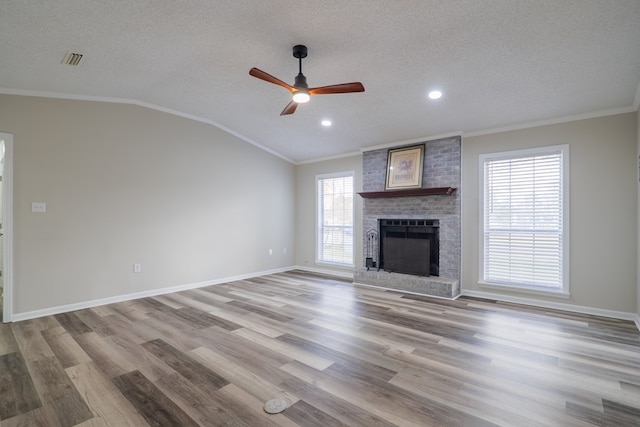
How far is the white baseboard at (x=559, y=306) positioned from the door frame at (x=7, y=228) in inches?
248

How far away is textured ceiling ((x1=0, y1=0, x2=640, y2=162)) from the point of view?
2.69 metres

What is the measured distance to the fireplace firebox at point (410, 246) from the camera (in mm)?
5461

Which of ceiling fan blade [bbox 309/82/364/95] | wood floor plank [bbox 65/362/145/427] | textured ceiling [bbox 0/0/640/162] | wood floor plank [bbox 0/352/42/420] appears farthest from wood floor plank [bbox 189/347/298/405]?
textured ceiling [bbox 0/0/640/162]

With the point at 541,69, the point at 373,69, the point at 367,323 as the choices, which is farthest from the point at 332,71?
the point at 367,323

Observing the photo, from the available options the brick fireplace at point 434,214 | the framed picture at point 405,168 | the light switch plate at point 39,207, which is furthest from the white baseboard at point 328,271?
the light switch plate at point 39,207

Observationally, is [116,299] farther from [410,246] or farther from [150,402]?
[410,246]

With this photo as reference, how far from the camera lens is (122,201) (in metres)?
4.85

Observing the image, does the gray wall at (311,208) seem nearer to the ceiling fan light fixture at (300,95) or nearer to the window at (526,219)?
the window at (526,219)

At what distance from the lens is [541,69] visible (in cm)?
335

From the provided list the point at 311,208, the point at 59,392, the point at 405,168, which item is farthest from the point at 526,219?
the point at 59,392

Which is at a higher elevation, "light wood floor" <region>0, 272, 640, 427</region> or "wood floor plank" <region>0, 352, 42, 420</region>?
"light wood floor" <region>0, 272, 640, 427</region>

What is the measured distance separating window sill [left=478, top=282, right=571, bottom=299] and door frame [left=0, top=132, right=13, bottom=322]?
21.3 ft

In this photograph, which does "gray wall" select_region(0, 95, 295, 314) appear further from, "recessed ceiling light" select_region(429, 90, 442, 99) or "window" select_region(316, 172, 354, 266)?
"recessed ceiling light" select_region(429, 90, 442, 99)

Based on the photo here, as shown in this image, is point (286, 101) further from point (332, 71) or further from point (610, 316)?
point (610, 316)
